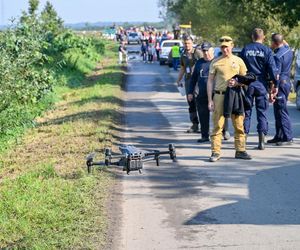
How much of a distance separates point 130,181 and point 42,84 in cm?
494

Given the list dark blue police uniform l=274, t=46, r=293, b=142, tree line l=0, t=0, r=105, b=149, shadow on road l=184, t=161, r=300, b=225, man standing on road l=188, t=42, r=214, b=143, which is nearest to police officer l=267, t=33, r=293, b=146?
dark blue police uniform l=274, t=46, r=293, b=142

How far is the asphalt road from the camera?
562 cm

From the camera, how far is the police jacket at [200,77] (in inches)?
410

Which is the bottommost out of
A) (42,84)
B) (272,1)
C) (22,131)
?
(22,131)

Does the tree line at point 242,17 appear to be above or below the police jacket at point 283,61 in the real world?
above

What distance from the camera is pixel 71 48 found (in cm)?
3838

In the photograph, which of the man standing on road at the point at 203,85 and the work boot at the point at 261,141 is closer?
the work boot at the point at 261,141

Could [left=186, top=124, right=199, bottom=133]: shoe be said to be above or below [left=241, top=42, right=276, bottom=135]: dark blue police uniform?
below

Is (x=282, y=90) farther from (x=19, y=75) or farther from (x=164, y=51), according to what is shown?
(x=164, y=51)

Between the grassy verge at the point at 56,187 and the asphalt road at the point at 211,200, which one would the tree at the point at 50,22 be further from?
the asphalt road at the point at 211,200

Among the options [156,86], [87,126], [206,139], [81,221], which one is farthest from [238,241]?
[156,86]

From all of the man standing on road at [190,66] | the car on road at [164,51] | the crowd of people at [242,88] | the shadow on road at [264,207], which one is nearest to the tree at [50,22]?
the man standing on road at [190,66]

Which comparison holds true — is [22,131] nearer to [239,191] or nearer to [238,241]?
[239,191]

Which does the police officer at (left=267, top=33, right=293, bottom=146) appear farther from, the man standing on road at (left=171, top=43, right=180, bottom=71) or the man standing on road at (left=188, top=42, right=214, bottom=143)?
the man standing on road at (left=171, top=43, right=180, bottom=71)
